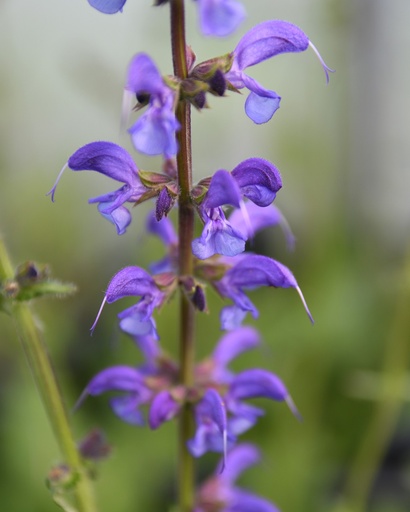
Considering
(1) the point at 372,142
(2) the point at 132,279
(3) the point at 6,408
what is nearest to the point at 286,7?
(1) the point at 372,142

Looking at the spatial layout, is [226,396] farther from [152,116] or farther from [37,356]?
[152,116]

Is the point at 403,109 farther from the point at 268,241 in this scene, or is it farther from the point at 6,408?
the point at 6,408

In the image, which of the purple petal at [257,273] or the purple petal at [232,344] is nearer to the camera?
the purple petal at [257,273]

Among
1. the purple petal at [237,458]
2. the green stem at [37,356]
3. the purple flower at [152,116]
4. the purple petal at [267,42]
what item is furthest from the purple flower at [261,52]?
the purple petal at [237,458]

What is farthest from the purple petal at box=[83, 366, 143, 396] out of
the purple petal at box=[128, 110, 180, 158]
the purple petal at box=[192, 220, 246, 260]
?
the purple petal at box=[128, 110, 180, 158]

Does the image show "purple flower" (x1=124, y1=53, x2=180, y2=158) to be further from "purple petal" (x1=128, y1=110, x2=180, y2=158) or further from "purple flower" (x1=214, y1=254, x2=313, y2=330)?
"purple flower" (x1=214, y1=254, x2=313, y2=330)

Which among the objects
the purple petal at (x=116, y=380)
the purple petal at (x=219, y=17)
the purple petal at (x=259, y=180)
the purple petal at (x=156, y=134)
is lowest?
the purple petal at (x=116, y=380)

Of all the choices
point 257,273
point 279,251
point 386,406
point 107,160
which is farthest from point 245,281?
point 279,251

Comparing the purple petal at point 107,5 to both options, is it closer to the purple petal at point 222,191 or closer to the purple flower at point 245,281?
the purple petal at point 222,191
